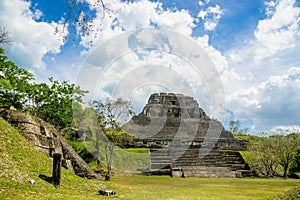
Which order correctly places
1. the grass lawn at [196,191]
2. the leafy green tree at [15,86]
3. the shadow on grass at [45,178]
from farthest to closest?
the leafy green tree at [15,86], the grass lawn at [196,191], the shadow on grass at [45,178]

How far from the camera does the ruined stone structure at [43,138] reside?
15633mm

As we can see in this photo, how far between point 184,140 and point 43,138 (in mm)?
22398

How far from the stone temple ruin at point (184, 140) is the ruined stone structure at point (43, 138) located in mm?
9486

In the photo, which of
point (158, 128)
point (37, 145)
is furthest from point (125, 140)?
point (37, 145)

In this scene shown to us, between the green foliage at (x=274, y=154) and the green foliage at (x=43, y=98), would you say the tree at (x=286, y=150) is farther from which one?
the green foliage at (x=43, y=98)

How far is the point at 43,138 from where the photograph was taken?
16.2 metres

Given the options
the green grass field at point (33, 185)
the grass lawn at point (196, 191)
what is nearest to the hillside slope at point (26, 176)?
the green grass field at point (33, 185)

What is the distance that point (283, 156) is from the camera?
26031mm

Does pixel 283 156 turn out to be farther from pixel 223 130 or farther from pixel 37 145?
pixel 37 145

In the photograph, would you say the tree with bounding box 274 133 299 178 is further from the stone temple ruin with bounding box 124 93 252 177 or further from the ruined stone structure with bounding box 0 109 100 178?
the ruined stone structure with bounding box 0 109 100 178

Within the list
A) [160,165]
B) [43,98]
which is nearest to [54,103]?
[43,98]

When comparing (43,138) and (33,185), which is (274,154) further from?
(33,185)

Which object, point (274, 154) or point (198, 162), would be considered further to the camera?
point (198, 162)

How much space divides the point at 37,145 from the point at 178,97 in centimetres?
3982
